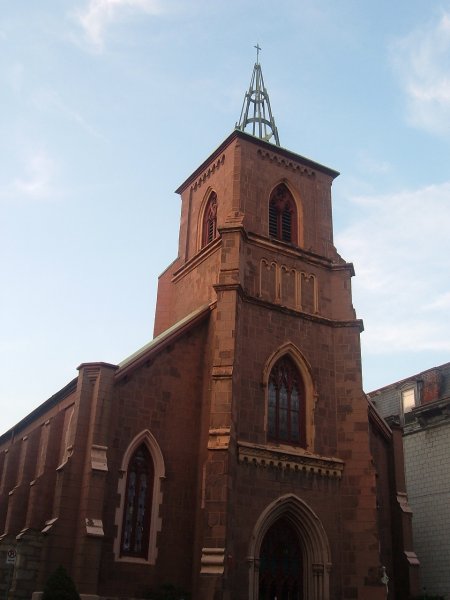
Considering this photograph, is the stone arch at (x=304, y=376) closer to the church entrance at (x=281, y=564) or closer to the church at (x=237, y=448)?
the church at (x=237, y=448)

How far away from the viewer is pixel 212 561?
19.2 metres

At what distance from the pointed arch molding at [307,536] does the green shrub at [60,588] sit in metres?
5.78

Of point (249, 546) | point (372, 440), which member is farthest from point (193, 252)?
point (249, 546)

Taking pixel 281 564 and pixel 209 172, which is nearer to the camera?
pixel 281 564

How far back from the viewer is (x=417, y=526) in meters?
30.2

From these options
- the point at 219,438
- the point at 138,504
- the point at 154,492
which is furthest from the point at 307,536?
the point at 138,504

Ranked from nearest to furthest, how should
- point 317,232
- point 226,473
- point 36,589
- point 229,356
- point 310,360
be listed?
point 36,589 → point 226,473 → point 229,356 → point 310,360 → point 317,232

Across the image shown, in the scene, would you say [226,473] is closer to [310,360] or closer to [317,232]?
[310,360]

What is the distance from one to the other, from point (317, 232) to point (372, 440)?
26.9 ft

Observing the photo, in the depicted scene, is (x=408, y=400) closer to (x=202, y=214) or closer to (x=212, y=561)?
(x=202, y=214)

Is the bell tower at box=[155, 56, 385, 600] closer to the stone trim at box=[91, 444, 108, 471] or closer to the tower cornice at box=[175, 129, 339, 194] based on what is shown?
the tower cornice at box=[175, 129, 339, 194]

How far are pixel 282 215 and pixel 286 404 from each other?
306 inches

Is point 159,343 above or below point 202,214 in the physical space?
below

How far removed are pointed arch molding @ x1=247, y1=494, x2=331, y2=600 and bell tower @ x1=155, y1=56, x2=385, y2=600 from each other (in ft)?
0.10
